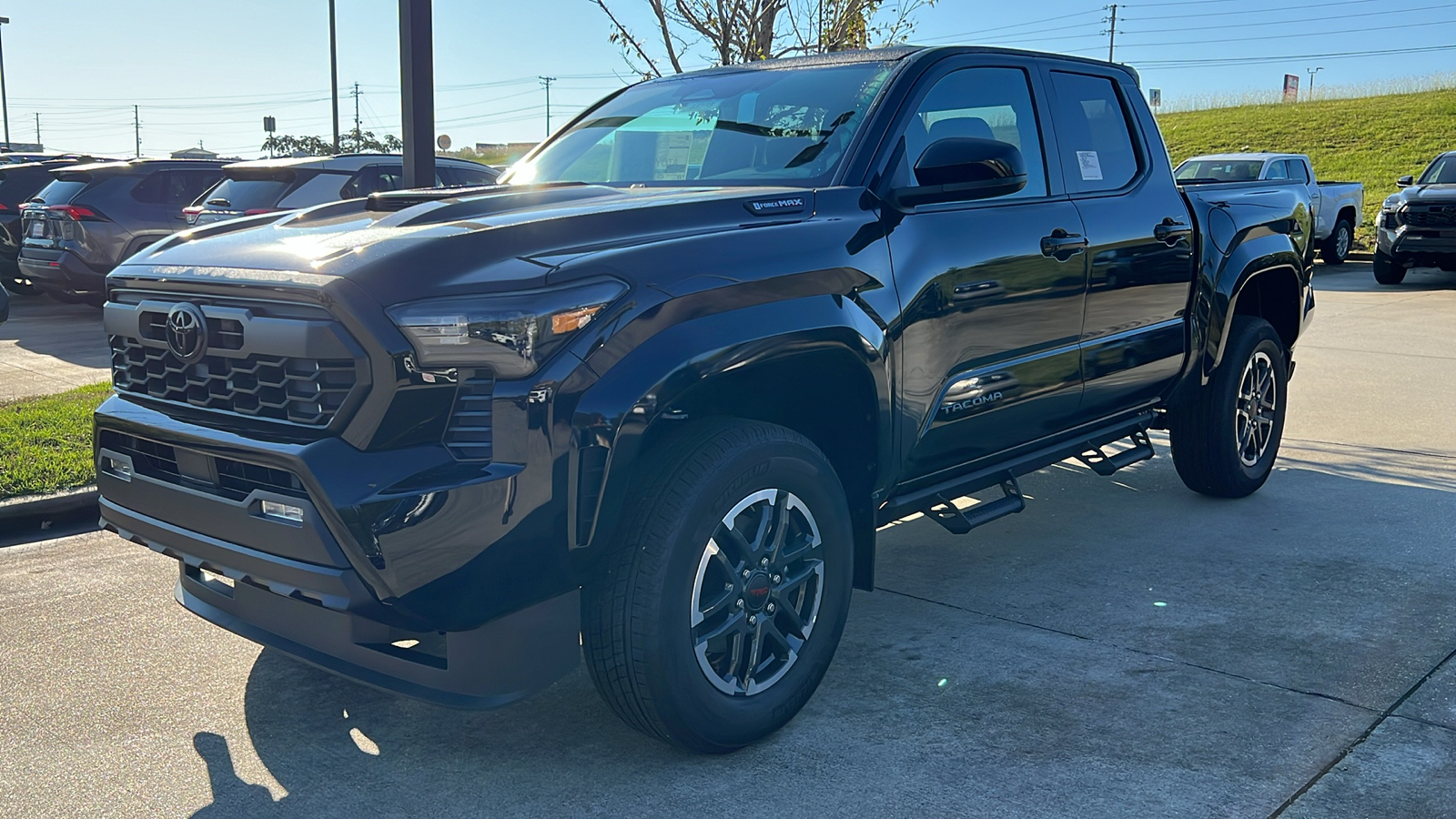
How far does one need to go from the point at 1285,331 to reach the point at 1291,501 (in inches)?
34.2

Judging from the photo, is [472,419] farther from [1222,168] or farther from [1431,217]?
[1222,168]

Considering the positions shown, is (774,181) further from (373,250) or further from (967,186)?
(373,250)

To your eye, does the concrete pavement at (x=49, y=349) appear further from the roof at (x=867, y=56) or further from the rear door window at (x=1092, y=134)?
the rear door window at (x=1092, y=134)

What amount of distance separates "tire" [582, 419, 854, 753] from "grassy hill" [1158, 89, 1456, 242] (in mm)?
29239

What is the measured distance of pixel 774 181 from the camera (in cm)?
386

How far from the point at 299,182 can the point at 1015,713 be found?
374 inches

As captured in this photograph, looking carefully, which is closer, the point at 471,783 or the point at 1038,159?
the point at 471,783

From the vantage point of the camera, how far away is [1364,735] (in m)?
3.33

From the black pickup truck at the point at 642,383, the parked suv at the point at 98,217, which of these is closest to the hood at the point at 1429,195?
the black pickup truck at the point at 642,383

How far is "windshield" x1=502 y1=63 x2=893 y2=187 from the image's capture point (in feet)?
12.9

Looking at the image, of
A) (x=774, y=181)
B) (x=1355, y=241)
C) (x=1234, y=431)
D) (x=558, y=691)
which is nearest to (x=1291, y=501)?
(x=1234, y=431)

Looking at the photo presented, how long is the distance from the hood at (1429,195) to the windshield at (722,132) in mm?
14323

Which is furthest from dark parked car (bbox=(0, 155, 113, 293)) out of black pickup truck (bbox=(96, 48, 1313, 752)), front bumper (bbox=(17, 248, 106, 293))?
black pickup truck (bbox=(96, 48, 1313, 752))

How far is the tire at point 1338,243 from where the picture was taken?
845 inches
